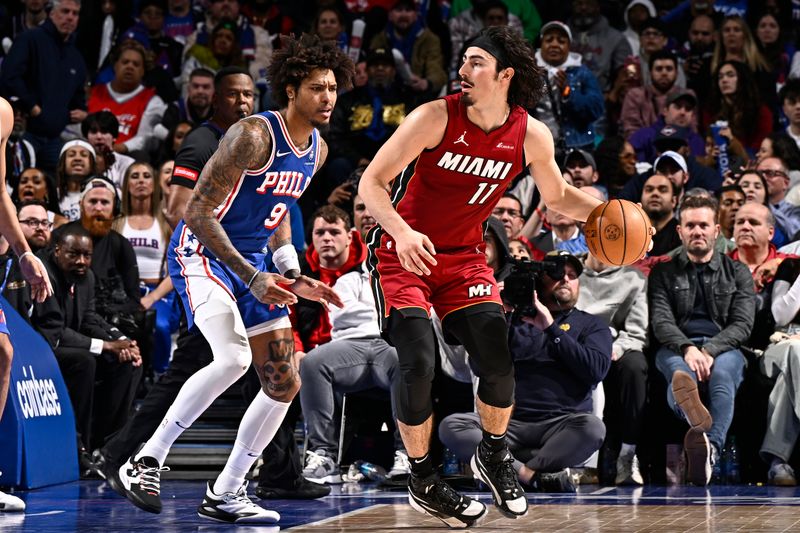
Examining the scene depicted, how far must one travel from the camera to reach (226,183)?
5375 millimetres

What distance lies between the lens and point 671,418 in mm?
7914

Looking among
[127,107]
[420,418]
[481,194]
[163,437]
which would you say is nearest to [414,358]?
[420,418]

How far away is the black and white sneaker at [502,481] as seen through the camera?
17.5 ft

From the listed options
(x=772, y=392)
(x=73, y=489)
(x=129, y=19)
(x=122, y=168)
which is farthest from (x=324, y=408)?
(x=129, y=19)

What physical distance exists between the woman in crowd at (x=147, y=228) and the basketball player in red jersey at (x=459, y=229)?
454 cm

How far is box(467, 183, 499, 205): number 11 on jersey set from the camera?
17.8 feet

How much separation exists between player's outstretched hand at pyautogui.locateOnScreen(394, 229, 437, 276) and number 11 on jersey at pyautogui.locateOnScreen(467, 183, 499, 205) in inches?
21.0

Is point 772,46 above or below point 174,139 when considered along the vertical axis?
above

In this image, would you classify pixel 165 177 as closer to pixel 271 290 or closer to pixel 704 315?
pixel 704 315

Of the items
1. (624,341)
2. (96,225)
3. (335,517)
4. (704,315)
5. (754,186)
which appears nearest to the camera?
(335,517)

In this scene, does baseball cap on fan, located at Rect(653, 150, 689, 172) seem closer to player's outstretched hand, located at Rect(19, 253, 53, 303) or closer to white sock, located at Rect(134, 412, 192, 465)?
white sock, located at Rect(134, 412, 192, 465)

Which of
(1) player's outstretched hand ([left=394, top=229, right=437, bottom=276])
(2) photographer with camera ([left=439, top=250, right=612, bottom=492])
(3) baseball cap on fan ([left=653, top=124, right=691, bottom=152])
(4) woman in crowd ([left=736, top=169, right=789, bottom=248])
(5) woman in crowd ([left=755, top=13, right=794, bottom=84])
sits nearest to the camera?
(1) player's outstretched hand ([left=394, top=229, right=437, bottom=276])

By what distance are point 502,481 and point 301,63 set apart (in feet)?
7.05

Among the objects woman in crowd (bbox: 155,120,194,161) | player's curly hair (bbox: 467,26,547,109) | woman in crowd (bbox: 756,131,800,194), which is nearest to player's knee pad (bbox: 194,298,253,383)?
player's curly hair (bbox: 467,26,547,109)
